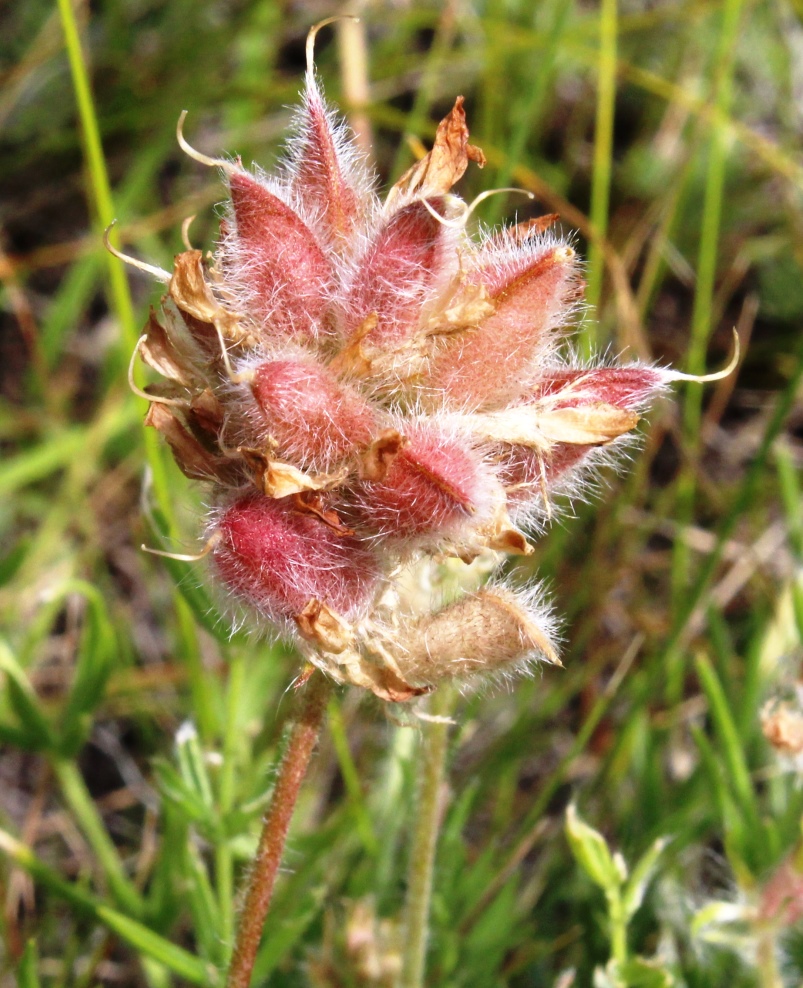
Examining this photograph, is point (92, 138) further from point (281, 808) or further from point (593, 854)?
point (593, 854)

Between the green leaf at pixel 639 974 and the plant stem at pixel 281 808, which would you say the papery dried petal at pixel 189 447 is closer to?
the plant stem at pixel 281 808

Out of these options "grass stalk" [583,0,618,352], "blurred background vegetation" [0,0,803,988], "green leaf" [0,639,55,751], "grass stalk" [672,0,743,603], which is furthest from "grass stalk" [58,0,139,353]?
"grass stalk" [672,0,743,603]

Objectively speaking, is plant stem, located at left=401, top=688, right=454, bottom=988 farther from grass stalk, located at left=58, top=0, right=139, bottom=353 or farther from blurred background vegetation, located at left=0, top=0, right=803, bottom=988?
grass stalk, located at left=58, top=0, right=139, bottom=353

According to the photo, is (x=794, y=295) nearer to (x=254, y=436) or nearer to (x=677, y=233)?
(x=677, y=233)

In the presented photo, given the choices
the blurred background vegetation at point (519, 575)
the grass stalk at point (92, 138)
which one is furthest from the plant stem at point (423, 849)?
the grass stalk at point (92, 138)

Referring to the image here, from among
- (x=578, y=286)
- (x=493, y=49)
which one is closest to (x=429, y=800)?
(x=578, y=286)

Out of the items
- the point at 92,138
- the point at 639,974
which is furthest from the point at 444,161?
the point at 639,974
